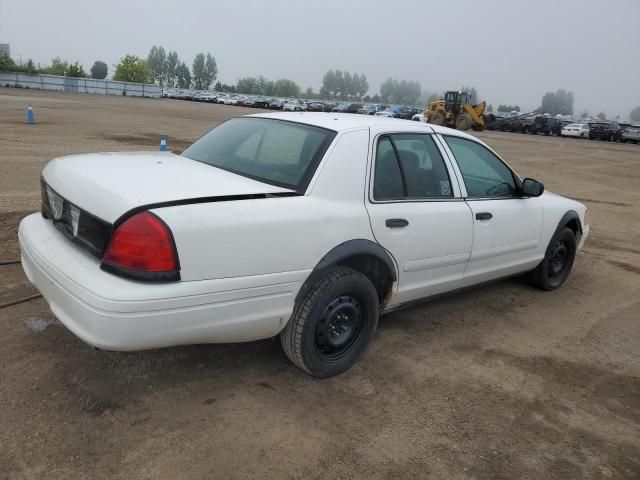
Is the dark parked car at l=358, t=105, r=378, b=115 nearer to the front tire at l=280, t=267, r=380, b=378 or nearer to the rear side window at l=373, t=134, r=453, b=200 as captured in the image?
the rear side window at l=373, t=134, r=453, b=200

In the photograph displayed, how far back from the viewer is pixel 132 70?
102438 mm

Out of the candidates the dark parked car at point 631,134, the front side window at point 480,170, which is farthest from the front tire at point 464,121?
the front side window at point 480,170

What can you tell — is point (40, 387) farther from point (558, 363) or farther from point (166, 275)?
point (558, 363)

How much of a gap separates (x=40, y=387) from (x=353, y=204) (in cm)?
201

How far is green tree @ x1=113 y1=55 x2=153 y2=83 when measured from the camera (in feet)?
336

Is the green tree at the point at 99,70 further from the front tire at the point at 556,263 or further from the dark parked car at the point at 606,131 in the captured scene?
the front tire at the point at 556,263

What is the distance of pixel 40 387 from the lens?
2.90m

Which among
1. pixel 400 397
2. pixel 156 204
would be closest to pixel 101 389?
pixel 156 204

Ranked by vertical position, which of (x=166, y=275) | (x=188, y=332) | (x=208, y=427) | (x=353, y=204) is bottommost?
(x=208, y=427)

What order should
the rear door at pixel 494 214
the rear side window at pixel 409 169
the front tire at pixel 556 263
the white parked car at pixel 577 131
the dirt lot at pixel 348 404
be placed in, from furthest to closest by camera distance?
the white parked car at pixel 577 131
the front tire at pixel 556 263
the rear door at pixel 494 214
the rear side window at pixel 409 169
the dirt lot at pixel 348 404

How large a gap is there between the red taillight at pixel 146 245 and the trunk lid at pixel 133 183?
84mm

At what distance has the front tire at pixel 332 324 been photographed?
2990mm

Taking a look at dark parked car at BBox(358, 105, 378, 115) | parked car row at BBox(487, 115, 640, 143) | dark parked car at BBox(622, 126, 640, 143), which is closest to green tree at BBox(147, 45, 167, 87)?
dark parked car at BBox(358, 105, 378, 115)

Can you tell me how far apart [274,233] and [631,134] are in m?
42.5
